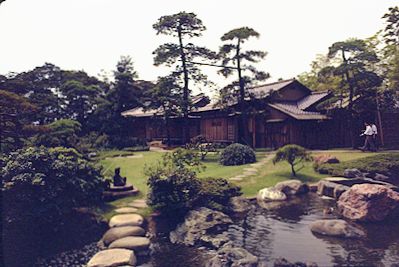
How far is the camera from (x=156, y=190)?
36.2 ft

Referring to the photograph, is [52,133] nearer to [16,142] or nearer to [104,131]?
[16,142]

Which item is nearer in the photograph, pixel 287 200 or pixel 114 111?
pixel 287 200

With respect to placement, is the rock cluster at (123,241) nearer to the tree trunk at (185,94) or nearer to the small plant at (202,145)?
the small plant at (202,145)

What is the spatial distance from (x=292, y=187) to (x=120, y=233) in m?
7.54

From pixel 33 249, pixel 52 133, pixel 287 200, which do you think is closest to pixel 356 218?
pixel 287 200

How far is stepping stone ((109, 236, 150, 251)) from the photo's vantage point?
338 inches

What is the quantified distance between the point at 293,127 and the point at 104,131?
1355cm

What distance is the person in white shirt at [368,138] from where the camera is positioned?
15.6m

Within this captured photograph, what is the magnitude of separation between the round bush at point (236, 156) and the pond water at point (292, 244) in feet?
16.8

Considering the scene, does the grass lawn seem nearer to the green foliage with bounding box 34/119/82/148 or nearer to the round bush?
the round bush

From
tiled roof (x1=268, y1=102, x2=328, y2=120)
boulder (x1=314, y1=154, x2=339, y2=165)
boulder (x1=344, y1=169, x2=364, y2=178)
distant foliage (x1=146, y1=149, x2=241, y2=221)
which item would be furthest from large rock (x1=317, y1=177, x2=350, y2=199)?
tiled roof (x1=268, y1=102, x2=328, y2=120)

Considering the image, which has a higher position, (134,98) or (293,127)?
(134,98)

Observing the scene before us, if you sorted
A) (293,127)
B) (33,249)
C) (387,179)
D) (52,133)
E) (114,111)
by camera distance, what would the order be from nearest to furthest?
(33,249) → (387,179) → (52,133) → (293,127) → (114,111)

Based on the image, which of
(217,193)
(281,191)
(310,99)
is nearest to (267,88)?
(310,99)
